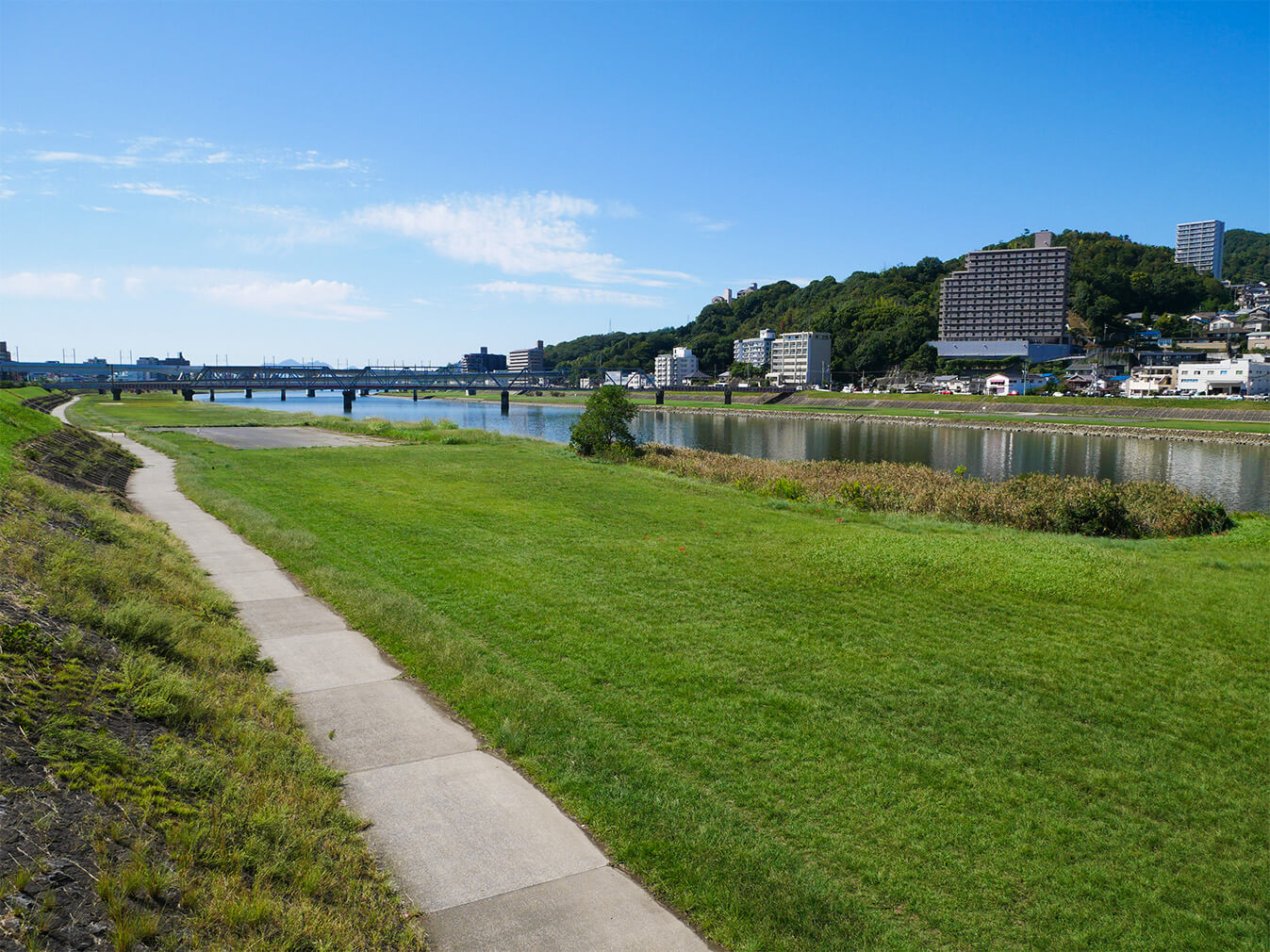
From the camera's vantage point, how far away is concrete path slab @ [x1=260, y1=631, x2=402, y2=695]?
859 centimetres

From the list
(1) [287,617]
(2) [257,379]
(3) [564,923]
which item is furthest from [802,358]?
(3) [564,923]

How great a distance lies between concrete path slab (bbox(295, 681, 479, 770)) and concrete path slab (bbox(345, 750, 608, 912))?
0.25m

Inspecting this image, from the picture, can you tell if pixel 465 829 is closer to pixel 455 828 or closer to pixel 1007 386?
pixel 455 828

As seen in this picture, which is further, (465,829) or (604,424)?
(604,424)

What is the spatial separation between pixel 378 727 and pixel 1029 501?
20733 millimetres

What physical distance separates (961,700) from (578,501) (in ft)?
48.7

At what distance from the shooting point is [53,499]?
13211 millimetres

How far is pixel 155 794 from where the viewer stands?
17.6ft

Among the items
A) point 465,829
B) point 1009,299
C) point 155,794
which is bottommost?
point 465,829

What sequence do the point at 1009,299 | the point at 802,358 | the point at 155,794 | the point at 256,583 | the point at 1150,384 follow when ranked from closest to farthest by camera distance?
the point at 155,794
the point at 256,583
the point at 1150,384
the point at 802,358
the point at 1009,299

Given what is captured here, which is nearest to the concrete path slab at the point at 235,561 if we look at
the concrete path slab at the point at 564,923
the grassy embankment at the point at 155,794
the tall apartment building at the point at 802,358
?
the grassy embankment at the point at 155,794

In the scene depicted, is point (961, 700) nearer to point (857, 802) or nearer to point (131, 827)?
point (857, 802)

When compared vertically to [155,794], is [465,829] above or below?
below

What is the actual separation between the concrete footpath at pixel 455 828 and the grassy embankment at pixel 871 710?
0.29 meters
